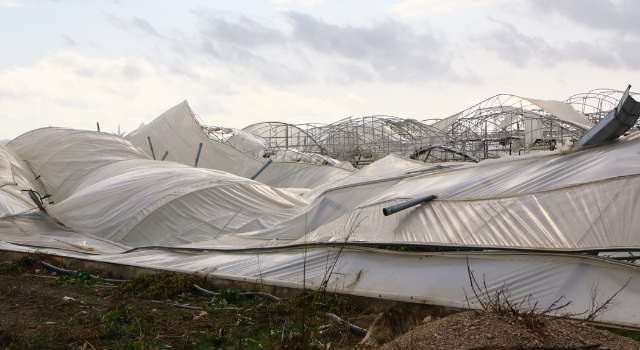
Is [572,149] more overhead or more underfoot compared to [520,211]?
more overhead

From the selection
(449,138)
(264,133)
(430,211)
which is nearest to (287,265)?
(430,211)

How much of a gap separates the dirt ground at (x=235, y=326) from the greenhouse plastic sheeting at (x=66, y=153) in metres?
16.1

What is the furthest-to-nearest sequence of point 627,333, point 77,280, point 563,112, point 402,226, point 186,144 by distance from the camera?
1. point 563,112
2. point 186,144
3. point 77,280
4. point 402,226
5. point 627,333

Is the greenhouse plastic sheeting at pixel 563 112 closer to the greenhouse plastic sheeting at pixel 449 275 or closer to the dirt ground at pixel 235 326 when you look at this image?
the greenhouse plastic sheeting at pixel 449 275

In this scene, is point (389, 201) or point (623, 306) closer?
point (623, 306)

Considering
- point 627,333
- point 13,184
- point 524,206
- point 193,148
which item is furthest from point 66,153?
point 627,333

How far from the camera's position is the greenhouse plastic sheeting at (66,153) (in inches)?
987

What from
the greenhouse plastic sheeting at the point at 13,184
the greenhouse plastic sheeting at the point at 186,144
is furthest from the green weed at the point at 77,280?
the greenhouse plastic sheeting at the point at 186,144

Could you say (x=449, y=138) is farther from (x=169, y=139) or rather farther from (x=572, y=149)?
(x=572, y=149)

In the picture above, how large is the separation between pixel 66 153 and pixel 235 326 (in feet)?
68.3

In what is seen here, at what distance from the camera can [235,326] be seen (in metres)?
7.11

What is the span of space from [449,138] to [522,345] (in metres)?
36.5

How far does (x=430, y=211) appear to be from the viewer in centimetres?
966

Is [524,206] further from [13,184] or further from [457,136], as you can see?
[457,136]
